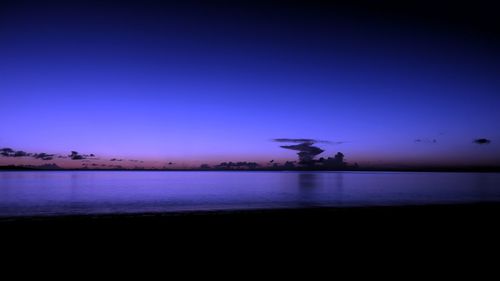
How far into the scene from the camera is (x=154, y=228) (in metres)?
13.4

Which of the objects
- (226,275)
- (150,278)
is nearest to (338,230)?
(226,275)

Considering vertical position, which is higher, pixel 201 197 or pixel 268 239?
pixel 268 239

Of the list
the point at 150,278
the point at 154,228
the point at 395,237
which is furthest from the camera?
the point at 154,228

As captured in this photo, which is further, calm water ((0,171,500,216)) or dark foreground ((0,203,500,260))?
calm water ((0,171,500,216))

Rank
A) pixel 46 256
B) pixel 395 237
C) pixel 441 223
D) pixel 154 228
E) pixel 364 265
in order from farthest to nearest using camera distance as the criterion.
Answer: pixel 441 223, pixel 154 228, pixel 395 237, pixel 46 256, pixel 364 265

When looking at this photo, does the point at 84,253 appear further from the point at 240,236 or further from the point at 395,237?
the point at 395,237

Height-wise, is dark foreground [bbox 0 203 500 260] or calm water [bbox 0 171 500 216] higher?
dark foreground [bbox 0 203 500 260]

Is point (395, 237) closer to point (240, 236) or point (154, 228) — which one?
point (240, 236)

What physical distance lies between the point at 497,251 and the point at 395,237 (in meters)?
2.76

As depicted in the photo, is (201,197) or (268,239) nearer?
(268,239)

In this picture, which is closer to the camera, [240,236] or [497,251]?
[497,251]

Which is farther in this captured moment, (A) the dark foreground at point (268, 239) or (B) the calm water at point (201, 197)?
(B) the calm water at point (201, 197)

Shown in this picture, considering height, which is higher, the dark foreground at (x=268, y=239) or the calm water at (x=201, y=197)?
the dark foreground at (x=268, y=239)

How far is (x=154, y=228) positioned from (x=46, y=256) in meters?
4.87
